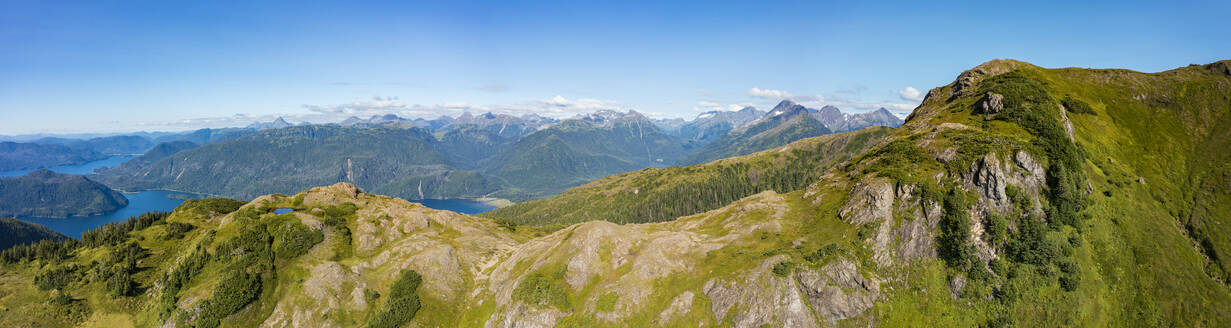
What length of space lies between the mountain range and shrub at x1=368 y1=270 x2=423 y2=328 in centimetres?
40

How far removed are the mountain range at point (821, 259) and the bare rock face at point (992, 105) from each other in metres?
5.22

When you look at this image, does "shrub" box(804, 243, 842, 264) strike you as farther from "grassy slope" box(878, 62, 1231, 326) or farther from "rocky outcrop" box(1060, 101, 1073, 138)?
"rocky outcrop" box(1060, 101, 1073, 138)

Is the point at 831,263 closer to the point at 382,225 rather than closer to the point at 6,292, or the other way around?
the point at 382,225

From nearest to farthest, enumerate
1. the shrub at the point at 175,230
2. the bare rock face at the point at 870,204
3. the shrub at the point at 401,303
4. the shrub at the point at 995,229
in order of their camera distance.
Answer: the shrub at the point at 995,229 < the shrub at the point at 401,303 < the bare rock face at the point at 870,204 < the shrub at the point at 175,230

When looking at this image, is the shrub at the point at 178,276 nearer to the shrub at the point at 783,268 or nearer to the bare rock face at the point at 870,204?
the shrub at the point at 783,268

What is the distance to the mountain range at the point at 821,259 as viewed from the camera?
242 feet

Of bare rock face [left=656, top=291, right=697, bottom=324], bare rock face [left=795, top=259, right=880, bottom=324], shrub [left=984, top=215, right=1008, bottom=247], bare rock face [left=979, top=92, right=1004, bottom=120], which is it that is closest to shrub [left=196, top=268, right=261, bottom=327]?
bare rock face [left=656, top=291, right=697, bottom=324]

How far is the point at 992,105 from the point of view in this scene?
361 feet

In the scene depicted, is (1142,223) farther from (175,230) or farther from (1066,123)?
(175,230)

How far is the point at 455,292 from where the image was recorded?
90.6 metres

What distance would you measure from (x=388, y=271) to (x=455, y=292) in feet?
51.3

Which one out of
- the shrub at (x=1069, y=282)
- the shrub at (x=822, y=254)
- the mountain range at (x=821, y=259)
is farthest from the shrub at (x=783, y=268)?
the shrub at (x=1069, y=282)

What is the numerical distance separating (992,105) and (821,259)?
264 feet

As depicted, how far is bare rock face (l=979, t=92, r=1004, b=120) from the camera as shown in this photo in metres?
108
